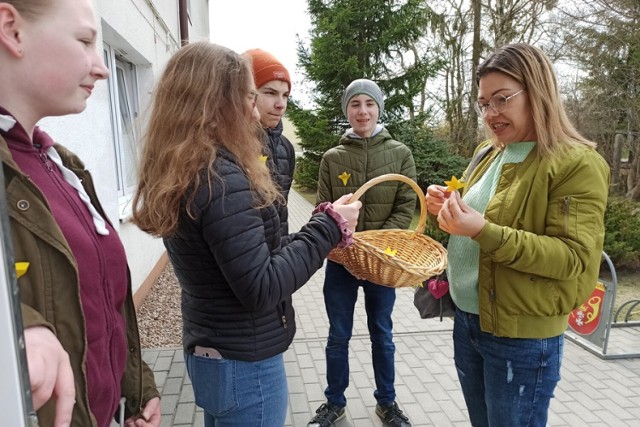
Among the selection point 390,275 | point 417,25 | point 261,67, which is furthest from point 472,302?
point 417,25

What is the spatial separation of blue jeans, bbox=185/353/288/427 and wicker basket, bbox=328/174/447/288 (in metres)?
0.67

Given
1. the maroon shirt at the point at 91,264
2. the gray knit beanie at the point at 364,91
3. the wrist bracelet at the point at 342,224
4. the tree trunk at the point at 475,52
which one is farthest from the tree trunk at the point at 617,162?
the maroon shirt at the point at 91,264

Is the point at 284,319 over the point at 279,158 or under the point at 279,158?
under

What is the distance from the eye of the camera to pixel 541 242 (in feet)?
5.16

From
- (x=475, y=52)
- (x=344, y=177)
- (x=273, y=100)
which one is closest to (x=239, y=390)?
(x=273, y=100)

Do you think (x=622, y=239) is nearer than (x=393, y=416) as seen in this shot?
No

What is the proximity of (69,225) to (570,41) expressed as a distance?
1414 cm

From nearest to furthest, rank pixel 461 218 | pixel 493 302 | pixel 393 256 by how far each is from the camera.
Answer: pixel 461 218
pixel 493 302
pixel 393 256

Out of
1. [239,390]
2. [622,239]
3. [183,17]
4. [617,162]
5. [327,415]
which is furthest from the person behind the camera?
[617,162]

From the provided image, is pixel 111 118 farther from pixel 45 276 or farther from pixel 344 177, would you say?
pixel 45 276

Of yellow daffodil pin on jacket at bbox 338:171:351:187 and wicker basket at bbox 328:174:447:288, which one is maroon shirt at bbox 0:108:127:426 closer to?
wicker basket at bbox 328:174:447:288

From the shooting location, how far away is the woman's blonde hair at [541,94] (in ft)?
5.39

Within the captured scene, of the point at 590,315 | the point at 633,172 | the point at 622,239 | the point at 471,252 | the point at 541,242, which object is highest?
the point at 541,242

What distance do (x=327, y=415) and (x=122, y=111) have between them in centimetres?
452
